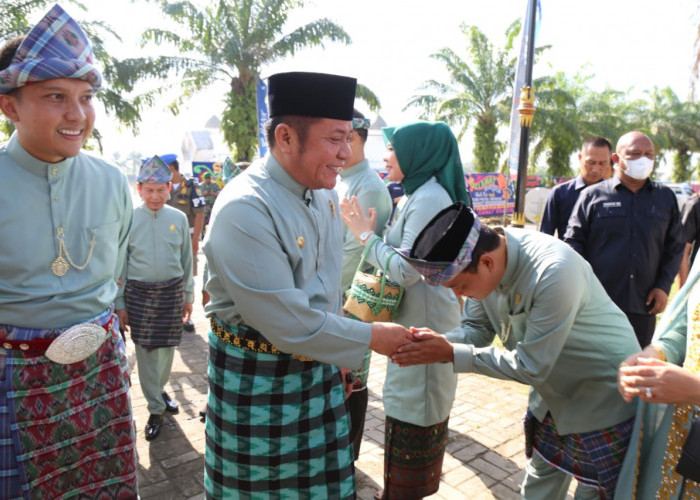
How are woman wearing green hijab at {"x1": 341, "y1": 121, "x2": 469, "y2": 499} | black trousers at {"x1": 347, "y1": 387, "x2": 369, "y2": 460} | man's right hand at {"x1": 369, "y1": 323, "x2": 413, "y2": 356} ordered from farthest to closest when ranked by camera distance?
black trousers at {"x1": 347, "y1": 387, "x2": 369, "y2": 460} < woman wearing green hijab at {"x1": 341, "y1": 121, "x2": 469, "y2": 499} < man's right hand at {"x1": 369, "y1": 323, "x2": 413, "y2": 356}

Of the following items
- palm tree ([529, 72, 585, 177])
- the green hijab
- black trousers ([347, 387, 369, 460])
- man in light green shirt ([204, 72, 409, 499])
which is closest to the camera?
man in light green shirt ([204, 72, 409, 499])

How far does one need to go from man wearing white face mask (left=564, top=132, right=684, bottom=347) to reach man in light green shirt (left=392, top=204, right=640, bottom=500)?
84.0 inches

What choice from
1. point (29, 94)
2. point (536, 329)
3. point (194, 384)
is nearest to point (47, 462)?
point (29, 94)

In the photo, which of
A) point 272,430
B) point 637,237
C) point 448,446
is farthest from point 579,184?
point 272,430

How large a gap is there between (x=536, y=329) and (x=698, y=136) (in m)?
43.5

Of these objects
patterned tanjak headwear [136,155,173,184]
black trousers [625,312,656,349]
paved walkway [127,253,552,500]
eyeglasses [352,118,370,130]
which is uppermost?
eyeglasses [352,118,370,130]

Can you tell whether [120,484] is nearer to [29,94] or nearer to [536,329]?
[29,94]

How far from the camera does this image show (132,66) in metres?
15.9

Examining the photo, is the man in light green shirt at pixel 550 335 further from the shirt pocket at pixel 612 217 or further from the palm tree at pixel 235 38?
the palm tree at pixel 235 38

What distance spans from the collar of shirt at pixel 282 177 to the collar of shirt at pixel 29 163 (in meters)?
0.85

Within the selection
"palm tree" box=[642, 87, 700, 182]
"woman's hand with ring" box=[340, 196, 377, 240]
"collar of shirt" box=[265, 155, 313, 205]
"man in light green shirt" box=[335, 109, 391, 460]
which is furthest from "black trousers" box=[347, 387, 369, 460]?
"palm tree" box=[642, 87, 700, 182]

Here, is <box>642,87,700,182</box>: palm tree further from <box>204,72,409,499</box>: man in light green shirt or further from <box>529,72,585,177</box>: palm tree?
<box>204,72,409,499</box>: man in light green shirt

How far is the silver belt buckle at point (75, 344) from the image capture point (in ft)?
6.43

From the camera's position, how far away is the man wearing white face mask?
403 cm
